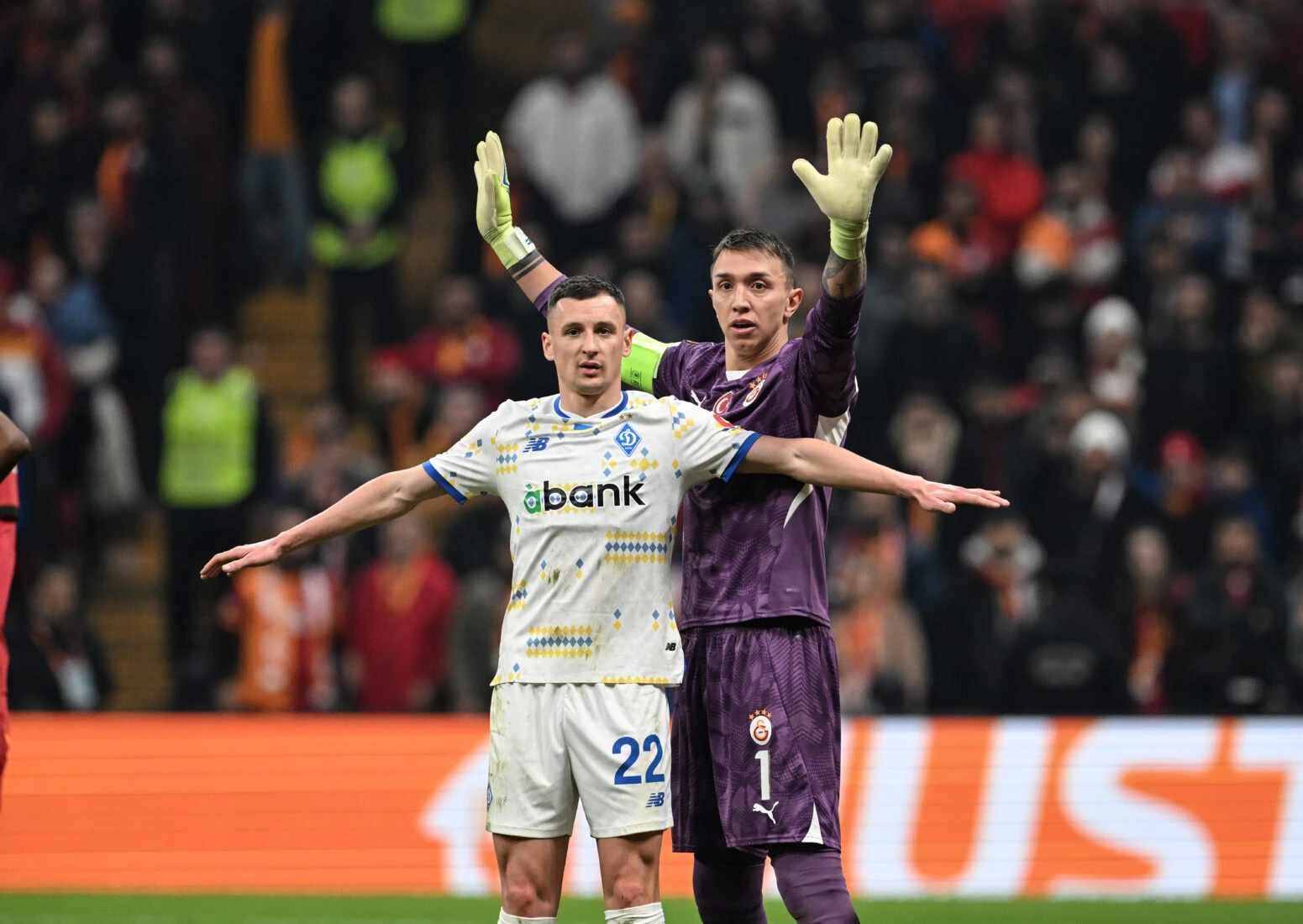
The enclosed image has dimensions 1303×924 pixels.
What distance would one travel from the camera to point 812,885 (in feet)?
22.0

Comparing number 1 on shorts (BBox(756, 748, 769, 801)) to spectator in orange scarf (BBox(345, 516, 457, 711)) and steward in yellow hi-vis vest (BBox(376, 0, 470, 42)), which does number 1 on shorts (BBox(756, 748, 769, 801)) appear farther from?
steward in yellow hi-vis vest (BBox(376, 0, 470, 42))

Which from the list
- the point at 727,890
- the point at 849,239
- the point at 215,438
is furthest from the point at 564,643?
the point at 215,438

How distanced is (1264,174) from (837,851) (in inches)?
463

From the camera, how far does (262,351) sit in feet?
61.3

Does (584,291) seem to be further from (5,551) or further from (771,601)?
(5,551)

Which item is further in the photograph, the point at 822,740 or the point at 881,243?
the point at 881,243

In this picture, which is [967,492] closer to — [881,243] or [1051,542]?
[1051,542]

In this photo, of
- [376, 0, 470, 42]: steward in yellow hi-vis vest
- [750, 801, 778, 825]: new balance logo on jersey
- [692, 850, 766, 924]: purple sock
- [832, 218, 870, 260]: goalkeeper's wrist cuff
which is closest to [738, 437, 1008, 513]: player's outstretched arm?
[832, 218, 870, 260]: goalkeeper's wrist cuff

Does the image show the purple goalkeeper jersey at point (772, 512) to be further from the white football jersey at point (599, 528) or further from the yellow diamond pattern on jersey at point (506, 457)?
the yellow diamond pattern on jersey at point (506, 457)

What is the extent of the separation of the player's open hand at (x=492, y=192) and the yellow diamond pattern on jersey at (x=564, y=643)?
1905 mm

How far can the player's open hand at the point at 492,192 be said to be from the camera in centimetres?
782

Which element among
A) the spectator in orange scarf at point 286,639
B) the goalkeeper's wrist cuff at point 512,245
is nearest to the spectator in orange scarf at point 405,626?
the spectator in orange scarf at point 286,639

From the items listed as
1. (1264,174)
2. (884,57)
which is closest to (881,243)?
(884,57)

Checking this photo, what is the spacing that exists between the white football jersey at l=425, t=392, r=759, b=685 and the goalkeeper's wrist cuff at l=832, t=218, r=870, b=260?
2.40 ft
